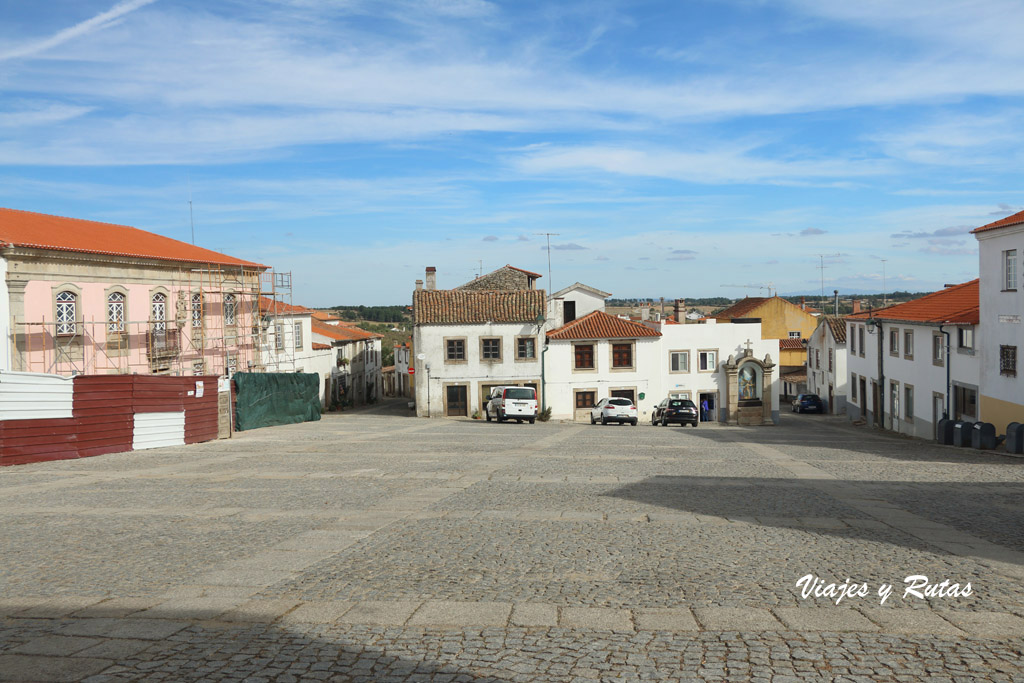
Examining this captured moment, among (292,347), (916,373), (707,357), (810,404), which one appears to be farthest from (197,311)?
(810,404)

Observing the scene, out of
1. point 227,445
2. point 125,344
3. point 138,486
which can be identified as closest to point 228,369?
point 125,344

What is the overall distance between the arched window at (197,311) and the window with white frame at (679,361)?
86.0 ft

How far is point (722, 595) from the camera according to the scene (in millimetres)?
8062

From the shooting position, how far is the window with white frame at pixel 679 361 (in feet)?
160

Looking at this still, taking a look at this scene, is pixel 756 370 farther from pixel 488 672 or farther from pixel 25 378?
pixel 488 672

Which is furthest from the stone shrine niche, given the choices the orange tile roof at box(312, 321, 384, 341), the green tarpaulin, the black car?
the orange tile roof at box(312, 321, 384, 341)

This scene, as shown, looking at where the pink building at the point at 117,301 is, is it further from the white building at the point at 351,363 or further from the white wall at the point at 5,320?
the white building at the point at 351,363

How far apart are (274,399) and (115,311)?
7136 mm

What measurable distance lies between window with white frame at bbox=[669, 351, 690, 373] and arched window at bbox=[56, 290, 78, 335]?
103ft

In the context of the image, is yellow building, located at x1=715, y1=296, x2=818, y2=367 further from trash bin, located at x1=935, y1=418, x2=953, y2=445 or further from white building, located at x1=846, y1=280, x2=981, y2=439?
trash bin, located at x1=935, y1=418, x2=953, y2=445

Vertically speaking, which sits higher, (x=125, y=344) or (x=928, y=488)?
(x=125, y=344)

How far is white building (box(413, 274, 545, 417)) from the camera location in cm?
4569

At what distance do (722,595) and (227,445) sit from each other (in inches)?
779

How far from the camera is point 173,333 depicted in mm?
35719
